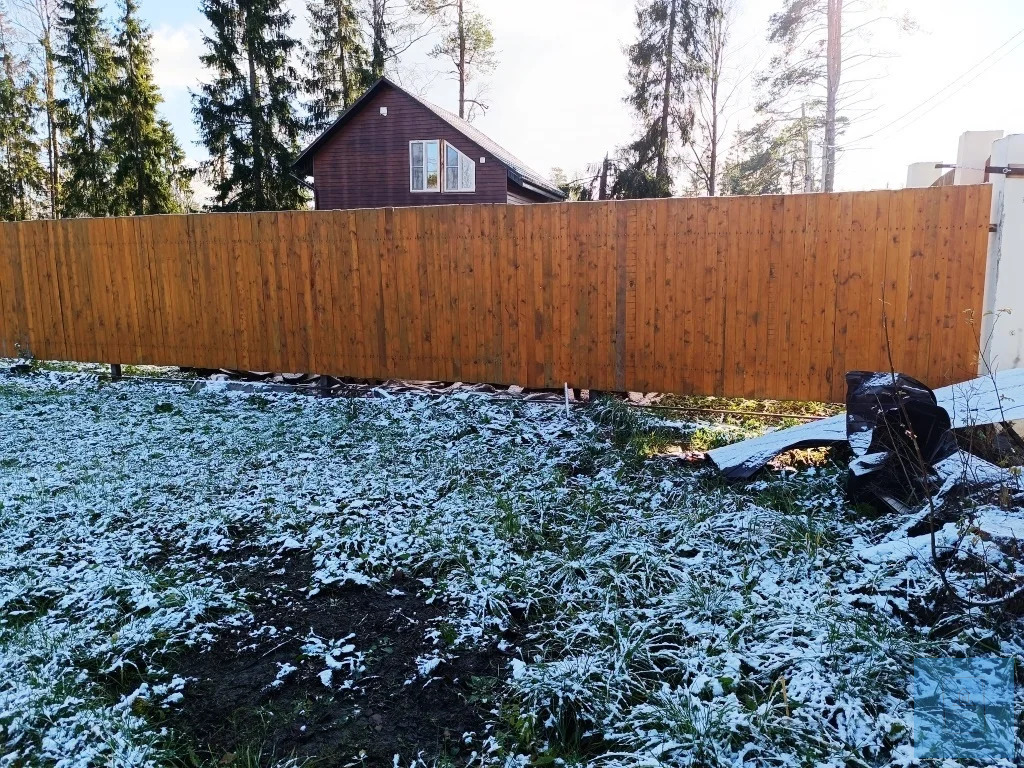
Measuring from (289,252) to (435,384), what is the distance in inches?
80.8

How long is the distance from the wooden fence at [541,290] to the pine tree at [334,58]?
15.8 metres

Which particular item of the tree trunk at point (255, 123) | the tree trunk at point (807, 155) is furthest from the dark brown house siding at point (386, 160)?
the tree trunk at point (807, 155)

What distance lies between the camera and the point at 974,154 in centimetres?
621

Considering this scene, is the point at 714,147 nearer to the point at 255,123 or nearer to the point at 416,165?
the point at 416,165

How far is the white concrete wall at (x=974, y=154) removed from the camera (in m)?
6.11

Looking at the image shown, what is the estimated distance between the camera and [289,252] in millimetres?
6945

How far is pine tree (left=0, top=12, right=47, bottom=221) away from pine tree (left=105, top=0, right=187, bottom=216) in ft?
10.7

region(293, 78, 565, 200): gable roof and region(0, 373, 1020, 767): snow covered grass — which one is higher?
region(293, 78, 565, 200): gable roof

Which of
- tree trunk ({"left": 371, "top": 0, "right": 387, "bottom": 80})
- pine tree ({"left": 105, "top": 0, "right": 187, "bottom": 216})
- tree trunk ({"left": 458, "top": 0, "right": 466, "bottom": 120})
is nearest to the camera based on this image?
pine tree ({"left": 105, "top": 0, "right": 187, "bottom": 216})

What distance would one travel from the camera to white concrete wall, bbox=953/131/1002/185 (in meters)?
6.11

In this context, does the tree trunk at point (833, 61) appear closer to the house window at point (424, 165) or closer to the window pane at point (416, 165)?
the house window at point (424, 165)

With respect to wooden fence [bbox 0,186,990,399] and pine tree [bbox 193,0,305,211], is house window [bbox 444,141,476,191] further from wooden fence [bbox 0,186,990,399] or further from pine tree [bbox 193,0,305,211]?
wooden fence [bbox 0,186,990,399]

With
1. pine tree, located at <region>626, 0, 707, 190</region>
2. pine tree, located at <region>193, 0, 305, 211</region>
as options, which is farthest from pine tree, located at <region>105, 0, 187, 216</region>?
pine tree, located at <region>626, 0, 707, 190</region>

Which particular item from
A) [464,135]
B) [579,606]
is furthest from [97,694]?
[464,135]
